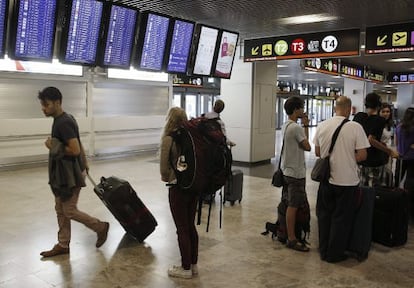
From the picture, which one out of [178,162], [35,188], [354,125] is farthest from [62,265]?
[35,188]

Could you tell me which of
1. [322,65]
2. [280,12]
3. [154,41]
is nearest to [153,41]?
[154,41]

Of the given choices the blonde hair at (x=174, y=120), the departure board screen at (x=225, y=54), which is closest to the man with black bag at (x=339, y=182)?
the blonde hair at (x=174, y=120)

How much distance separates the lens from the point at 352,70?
14.0 metres

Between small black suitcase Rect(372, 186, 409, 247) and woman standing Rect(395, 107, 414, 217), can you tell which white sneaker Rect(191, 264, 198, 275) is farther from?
woman standing Rect(395, 107, 414, 217)

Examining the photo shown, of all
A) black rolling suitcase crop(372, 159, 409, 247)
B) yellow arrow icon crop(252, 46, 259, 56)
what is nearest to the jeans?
black rolling suitcase crop(372, 159, 409, 247)

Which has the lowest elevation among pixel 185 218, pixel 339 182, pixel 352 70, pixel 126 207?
pixel 126 207

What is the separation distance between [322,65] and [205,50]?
617cm

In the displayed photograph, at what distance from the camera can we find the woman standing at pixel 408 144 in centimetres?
529

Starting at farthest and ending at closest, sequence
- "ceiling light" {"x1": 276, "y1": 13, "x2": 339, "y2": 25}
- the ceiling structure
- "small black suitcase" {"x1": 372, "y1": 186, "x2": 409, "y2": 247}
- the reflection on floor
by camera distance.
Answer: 1. "ceiling light" {"x1": 276, "y1": 13, "x2": 339, "y2": 25}
2. the ceiling structure
3. "small black suitcase" {"x1": 372, "y1": 186, "x2": 409, "y2": 247}
4. the reflection on floor

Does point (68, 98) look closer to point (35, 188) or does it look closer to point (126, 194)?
point (35, 188)

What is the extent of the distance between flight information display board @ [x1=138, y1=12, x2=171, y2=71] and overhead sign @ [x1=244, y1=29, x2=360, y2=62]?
2828 mm

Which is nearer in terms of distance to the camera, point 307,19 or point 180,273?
point 180,273

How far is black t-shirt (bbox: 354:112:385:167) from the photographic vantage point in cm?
450

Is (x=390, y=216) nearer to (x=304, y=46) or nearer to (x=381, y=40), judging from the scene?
(x=381, y=40)
